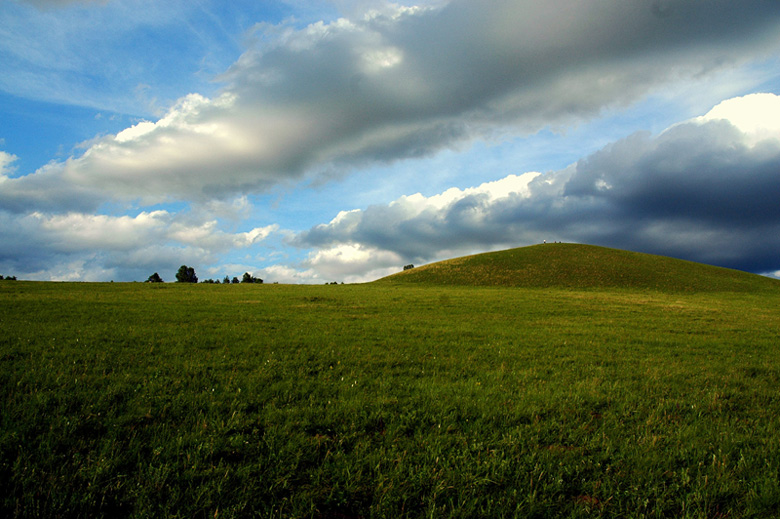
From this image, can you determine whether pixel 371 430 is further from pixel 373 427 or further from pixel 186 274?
pixel 186 274

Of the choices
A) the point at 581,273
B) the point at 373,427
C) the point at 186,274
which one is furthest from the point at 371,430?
the point at 186,274

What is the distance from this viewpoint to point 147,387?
8.55 meters

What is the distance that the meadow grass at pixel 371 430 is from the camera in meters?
5.09

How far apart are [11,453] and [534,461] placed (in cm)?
847

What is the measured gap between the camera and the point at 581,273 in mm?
84188

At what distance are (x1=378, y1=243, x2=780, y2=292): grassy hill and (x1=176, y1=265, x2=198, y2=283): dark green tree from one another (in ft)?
254

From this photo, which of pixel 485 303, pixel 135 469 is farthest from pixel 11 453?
pixel 485 303

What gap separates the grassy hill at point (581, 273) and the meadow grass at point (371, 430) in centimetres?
6758

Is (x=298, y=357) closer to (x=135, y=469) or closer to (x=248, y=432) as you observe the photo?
(x=248, y=432)

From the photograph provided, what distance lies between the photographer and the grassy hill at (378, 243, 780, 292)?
75.2 metres

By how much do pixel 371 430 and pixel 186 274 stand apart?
456 ft

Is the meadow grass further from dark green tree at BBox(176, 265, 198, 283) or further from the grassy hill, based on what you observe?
dark green tree at BBox(176, 265, 198, 283)

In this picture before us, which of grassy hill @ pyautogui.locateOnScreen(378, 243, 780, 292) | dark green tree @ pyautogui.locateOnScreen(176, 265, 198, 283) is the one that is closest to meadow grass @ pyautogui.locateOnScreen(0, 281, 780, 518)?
grassy hill @ pyautogui.locateOnScreen(378, 243, 780, 292)

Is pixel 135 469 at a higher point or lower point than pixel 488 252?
lower
